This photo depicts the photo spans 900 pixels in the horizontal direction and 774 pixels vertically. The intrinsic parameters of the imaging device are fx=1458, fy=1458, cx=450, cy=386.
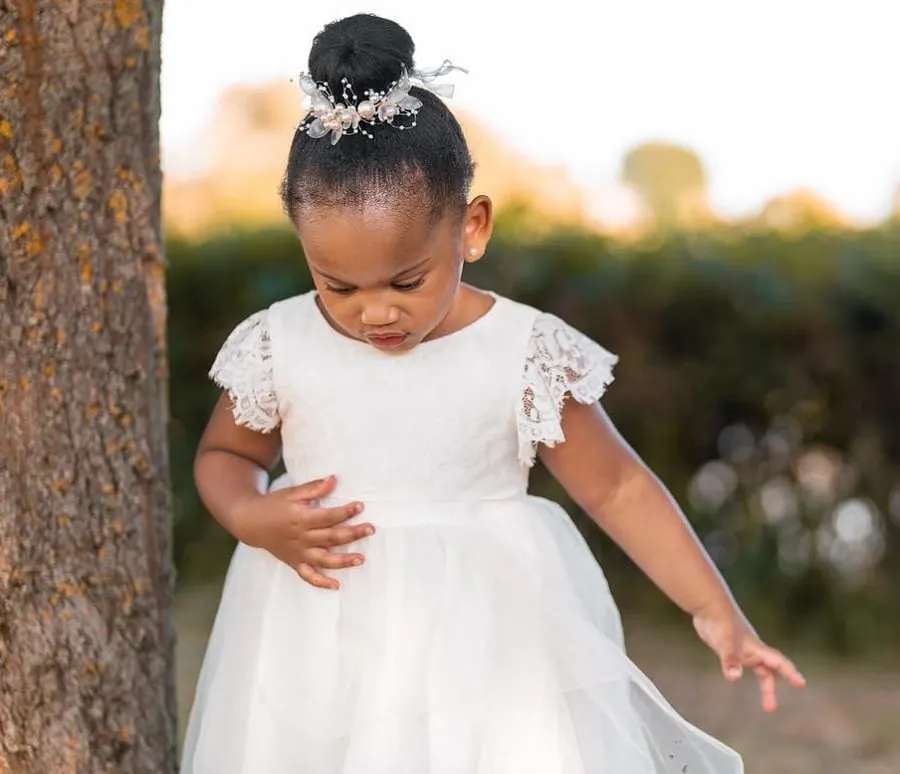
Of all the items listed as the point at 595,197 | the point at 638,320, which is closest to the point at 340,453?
the point at 638,320

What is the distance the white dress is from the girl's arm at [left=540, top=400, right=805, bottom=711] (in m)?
0.08

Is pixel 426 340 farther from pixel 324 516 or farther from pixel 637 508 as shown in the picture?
pixel 637 508

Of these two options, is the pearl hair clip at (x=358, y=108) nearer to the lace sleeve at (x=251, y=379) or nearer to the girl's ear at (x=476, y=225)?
the girl's ear at (x=476, y=225)

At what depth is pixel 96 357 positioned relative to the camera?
8.50 feet

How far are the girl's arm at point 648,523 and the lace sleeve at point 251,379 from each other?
49cm

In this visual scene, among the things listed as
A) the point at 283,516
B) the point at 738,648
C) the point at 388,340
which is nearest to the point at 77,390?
the point at 283,516

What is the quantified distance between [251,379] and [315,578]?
366 millimetres

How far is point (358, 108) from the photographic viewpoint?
230cm

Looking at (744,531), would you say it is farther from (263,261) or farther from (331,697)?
(331,697)

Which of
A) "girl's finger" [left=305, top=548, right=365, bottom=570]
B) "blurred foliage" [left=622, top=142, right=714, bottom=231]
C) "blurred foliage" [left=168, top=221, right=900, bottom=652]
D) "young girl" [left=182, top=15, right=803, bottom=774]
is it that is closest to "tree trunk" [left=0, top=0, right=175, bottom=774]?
"young girl" [left=182, top=15, right=803, bottom=774]

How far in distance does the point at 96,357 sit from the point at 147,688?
0.62m

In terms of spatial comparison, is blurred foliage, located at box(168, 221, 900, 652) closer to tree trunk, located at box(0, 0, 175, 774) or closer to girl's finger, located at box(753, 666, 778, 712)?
tree trunk, located at box(0, 0, 175, 774)

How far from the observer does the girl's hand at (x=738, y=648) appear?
2.48m

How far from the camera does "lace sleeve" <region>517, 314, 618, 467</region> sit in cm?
245
